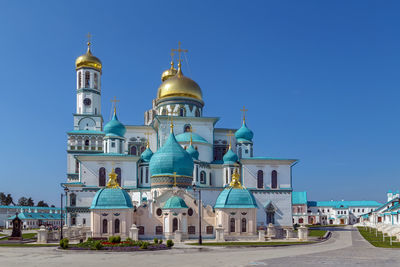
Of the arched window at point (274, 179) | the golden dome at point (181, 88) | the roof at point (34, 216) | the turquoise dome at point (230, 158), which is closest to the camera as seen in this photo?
the turquoise dome at point (230, 158)

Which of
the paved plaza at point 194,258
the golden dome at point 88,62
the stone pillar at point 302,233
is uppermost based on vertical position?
the golden dome at point 88,62

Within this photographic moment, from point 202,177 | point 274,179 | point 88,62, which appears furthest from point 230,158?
point 88,62

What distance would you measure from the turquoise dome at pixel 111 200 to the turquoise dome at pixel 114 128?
51.6ft

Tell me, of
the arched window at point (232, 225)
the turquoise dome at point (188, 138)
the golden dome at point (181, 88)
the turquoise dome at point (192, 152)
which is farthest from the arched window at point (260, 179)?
the arched window at point (232, 225)

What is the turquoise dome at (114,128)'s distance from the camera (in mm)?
51469

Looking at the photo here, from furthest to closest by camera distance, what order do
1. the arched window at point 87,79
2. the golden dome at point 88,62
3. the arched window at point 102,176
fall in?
the golden dome at point 88,62 → the arched window at point 87,79 → the arched window at point 102,176

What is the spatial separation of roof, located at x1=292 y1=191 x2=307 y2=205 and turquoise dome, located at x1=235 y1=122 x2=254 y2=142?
36901mm

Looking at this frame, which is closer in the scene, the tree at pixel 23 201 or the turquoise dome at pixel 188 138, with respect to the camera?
the turquoise dome at pixel 188 138

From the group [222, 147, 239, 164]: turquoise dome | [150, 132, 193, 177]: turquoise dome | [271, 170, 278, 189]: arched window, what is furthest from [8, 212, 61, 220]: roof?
[271, 170, 278, 189]: arched window

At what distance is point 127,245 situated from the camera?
26516 millimetres

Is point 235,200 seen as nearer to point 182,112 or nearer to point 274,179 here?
point 274,179

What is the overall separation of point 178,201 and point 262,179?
15910mm

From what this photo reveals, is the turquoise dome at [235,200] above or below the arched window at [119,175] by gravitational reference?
below

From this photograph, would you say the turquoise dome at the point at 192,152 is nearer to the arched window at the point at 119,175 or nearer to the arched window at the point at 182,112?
the arched window at the point at 182,112
